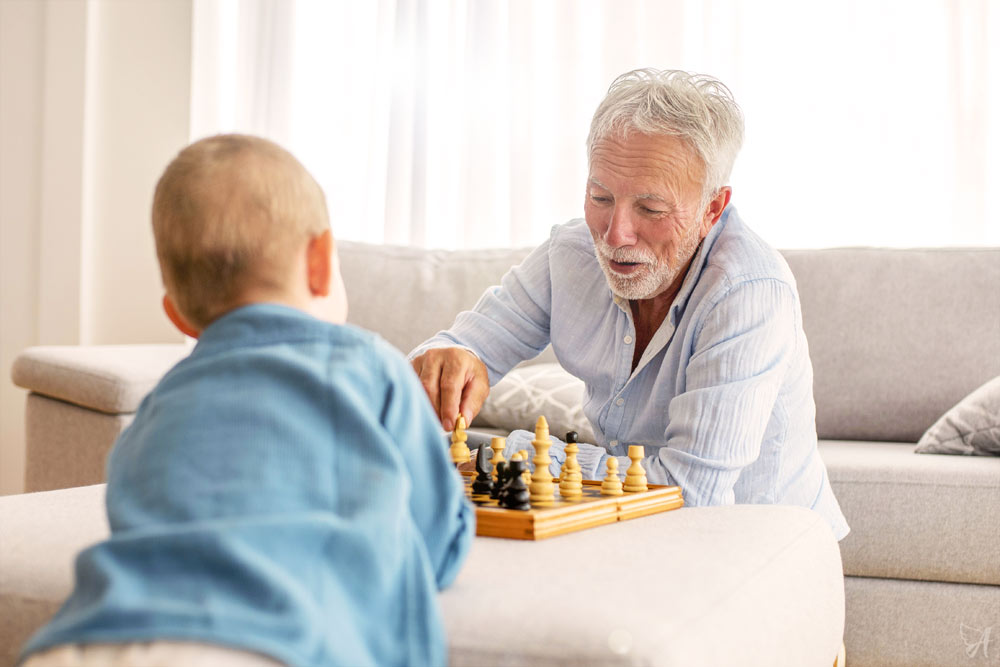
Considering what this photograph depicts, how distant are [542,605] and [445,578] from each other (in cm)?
12

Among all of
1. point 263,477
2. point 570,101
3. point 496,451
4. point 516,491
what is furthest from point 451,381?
point 570,101

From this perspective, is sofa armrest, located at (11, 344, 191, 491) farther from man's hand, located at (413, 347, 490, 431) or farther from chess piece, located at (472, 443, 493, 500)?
chess piece, located at (472, 443, 493, 500)

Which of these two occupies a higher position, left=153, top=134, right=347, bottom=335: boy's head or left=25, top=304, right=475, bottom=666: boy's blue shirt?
left=153, top=134, right=347, bottom=335: boy's head

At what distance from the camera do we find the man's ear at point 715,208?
188 centimetres

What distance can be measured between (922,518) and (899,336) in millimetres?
778

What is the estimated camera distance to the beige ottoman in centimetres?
86

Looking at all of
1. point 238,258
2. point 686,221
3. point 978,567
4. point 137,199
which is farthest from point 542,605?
point 137,199

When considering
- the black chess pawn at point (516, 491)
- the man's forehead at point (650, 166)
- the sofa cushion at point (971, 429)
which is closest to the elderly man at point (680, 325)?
the man's forehead at point (650, 166)

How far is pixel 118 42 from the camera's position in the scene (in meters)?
4.52

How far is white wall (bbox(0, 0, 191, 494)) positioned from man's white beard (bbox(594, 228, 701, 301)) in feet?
10.6

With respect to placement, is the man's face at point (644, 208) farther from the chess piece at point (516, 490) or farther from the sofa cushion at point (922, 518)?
the sofa cushion at point (922, 518)

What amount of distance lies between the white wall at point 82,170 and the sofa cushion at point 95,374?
147 centimetres

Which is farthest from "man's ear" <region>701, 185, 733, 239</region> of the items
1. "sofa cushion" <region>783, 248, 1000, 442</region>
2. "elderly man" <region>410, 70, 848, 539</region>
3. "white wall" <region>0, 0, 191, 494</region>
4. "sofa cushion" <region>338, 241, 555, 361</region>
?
"white wall" <region>0, 0, 191, 494</region>

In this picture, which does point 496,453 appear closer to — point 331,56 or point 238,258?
point 238,258
